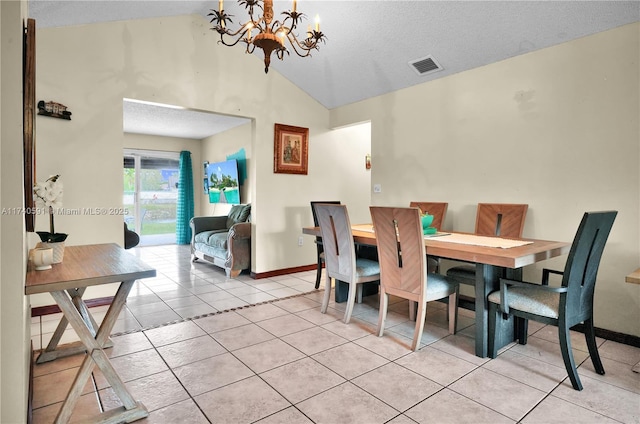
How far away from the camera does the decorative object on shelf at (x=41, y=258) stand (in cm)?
168

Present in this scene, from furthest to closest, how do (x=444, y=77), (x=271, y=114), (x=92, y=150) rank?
(x=271, y=114) → (x=444, y=77) → (x=92, y=150)

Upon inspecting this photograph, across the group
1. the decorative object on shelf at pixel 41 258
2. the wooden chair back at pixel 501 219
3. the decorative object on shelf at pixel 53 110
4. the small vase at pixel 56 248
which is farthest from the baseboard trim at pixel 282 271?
the decorative object on shelf at pixel 41 258

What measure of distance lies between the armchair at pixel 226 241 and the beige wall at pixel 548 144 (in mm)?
2176

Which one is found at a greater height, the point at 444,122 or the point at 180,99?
the point at 180,99

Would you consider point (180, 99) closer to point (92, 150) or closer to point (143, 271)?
point (92, 150)

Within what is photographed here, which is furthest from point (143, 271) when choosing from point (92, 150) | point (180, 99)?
point (180, 99)

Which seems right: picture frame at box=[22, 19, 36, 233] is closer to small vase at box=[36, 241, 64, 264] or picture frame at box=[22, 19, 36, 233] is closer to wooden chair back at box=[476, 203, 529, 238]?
small vase at box=[36, 241, 64, 264]

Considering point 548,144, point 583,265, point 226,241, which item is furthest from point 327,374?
point 226,241

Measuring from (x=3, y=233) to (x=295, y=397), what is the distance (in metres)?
1.46

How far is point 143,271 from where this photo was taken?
1.68 metres

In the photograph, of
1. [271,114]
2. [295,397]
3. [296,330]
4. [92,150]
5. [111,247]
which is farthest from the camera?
[271,114]

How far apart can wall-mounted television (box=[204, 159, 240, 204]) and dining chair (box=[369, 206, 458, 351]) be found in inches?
160

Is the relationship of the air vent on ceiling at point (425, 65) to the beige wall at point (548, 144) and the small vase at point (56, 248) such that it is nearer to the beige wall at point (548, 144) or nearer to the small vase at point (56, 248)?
the beige wall at point (548, 144)

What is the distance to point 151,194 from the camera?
7.54 metres
